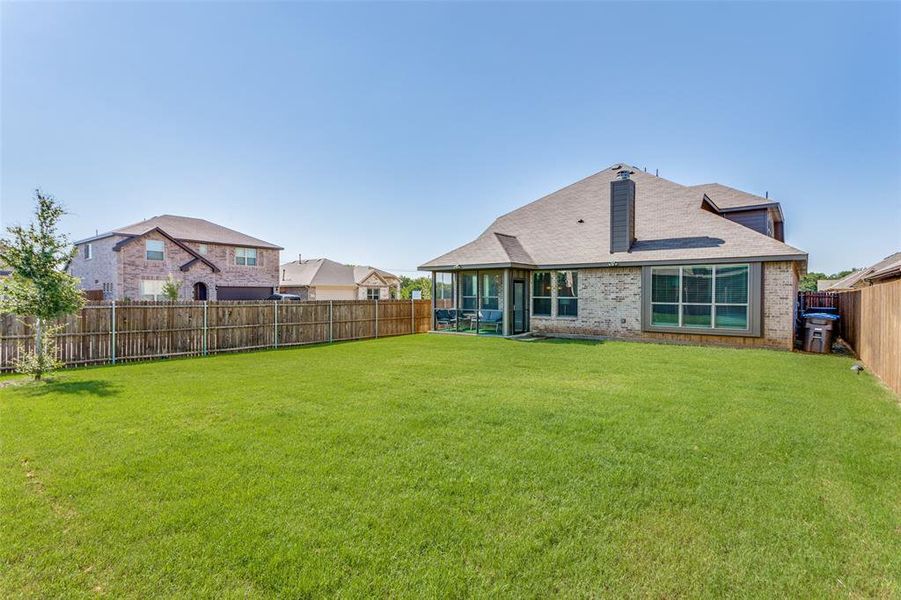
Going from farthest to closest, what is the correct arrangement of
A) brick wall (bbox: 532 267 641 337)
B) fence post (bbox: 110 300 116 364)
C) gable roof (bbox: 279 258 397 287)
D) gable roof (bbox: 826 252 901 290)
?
gable roof (bbox: 279 258 397 287) < brick wall (bbox: 532 267 641 337) < gable roof (bbox: 826 252 901 290) < fence post (bbox: 110 300 116 364)

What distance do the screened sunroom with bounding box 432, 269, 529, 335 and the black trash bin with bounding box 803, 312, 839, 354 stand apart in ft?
28.6

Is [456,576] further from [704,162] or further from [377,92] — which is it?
[704,162]

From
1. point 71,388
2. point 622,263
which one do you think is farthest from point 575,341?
point 71,388

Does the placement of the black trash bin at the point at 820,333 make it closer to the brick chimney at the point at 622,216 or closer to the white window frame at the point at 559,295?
the brick chimney at the point at 622,216

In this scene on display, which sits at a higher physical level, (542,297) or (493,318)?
(542,297)

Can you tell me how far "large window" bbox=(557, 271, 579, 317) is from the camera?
50.8 feet

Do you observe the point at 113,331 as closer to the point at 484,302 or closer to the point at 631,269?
the point at 484,302

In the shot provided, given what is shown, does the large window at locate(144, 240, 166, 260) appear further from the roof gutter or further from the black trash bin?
the black trash bin

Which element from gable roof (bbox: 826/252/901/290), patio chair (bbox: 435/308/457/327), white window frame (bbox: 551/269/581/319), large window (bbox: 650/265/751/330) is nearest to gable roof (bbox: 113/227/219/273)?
patio chair (bbox: 435/308/457/327)

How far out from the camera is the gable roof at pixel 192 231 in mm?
23891

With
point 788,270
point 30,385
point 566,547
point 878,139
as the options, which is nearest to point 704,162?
point 878,139

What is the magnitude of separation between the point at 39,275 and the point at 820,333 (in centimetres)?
1892

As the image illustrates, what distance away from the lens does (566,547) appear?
2732 millimetres

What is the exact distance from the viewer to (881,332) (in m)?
8.01
